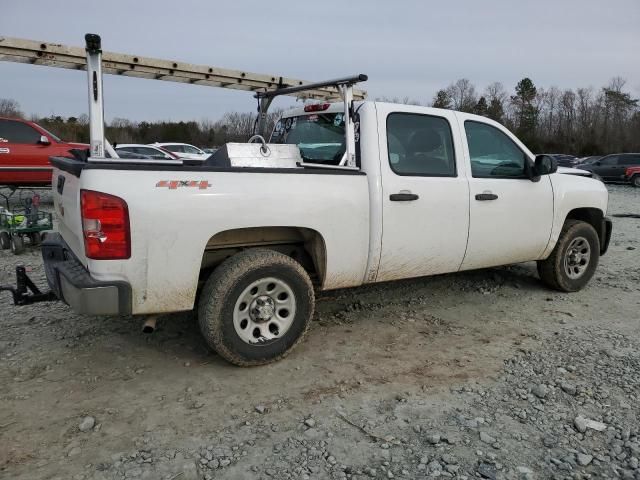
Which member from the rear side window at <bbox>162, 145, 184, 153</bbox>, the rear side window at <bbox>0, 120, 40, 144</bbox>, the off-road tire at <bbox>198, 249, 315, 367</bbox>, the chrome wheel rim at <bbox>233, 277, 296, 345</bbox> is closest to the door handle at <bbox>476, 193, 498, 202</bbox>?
the off-road tire at <bbox>198, 249, 315, 367</bbox>

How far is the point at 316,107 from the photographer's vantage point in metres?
4.80

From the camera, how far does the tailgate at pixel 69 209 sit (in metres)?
3.24

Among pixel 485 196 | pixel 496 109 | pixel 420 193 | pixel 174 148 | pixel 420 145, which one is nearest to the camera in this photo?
pixel 420 193

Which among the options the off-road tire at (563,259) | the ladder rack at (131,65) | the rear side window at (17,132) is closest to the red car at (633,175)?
the off-road tire at (563,259)

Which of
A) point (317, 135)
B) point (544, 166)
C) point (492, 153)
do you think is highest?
point (317, 135)

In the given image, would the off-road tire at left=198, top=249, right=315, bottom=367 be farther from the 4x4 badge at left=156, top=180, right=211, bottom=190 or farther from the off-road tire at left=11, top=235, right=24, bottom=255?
the off-road tire at left=11, top=235, right=24, bottom=255

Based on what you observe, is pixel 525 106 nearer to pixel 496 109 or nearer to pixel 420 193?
pixel 496 109

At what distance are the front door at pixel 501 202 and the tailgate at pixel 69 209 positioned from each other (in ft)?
10.4

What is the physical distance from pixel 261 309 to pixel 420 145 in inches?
78.6

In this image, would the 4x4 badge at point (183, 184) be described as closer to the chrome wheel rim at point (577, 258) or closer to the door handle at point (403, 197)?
the door handle at point (403, 197)

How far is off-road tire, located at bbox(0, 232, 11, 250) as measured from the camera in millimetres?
7133

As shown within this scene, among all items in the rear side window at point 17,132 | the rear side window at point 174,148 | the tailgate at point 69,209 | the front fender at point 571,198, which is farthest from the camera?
the rear side window at point 174,148

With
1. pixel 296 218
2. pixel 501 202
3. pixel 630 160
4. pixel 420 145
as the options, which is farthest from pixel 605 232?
pixel 630 160

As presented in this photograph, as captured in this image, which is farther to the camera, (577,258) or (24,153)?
(24,153)
